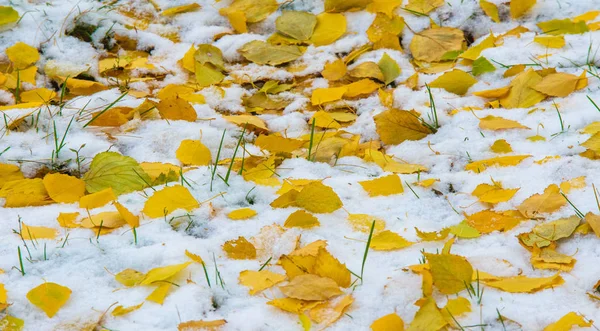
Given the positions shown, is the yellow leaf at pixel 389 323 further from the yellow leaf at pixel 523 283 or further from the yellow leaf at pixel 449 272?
the yellow leaf at pixel 523 283

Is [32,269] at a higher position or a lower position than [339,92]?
higher

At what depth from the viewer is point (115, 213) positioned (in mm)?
1729

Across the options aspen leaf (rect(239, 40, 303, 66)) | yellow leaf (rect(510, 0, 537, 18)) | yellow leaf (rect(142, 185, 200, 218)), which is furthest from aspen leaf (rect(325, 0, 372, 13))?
yellow leaf (rect(142, 185, 200, 218))

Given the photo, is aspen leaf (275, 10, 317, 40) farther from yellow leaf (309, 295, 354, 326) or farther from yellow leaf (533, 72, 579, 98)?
yellow leaf (309, 295, 354, 326)

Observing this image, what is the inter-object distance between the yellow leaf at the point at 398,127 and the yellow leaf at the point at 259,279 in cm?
85

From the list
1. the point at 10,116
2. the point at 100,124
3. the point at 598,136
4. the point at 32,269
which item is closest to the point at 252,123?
the point at 100,124

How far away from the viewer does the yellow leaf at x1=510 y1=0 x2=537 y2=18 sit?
2805 millimetres

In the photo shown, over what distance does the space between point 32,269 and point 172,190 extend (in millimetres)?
427

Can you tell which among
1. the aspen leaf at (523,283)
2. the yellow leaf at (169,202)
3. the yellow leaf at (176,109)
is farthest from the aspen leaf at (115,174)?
the aspen leaf at (523,283)

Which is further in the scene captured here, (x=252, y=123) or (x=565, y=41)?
(x=565, y=41)

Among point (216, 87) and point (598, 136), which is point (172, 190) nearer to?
point (216, 87)

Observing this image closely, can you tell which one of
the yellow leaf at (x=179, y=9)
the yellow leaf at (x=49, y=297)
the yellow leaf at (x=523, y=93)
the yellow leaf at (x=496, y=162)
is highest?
the yellow leaf at (x=49, y=297)

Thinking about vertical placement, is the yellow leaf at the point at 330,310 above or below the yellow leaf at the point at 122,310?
below

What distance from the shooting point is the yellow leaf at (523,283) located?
1375 mm
